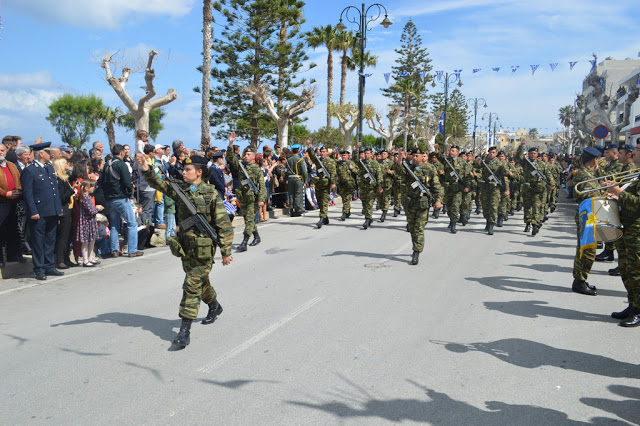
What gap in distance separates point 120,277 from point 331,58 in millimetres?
34915

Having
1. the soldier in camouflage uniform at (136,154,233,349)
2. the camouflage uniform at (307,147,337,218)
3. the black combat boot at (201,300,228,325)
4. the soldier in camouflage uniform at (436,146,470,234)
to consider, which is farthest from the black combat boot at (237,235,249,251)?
the soldier in camouflage uniform at (436,146,470,234)

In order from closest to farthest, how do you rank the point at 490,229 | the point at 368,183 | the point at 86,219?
the point at 86,219 < the point at 490,229 < the point at 368,183

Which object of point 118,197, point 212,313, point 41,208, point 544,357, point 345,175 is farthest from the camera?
point 345,175

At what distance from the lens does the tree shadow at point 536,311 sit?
6.01 meters

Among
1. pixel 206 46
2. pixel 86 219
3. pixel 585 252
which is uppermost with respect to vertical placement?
pixel 206 46

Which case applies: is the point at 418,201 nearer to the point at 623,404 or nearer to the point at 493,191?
the point at 493,191

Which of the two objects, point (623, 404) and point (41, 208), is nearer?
point (623, 404)

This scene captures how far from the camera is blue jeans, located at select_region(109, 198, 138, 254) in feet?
30.3

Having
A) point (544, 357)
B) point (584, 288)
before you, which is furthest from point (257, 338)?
point (584, 288)

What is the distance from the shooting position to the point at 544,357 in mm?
4723

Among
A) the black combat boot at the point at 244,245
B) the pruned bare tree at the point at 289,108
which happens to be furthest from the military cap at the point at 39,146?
the pruned bare tree at the point at 289,108

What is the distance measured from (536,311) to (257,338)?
3.47 metres

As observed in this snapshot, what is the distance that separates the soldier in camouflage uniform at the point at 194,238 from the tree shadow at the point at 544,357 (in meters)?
2.41

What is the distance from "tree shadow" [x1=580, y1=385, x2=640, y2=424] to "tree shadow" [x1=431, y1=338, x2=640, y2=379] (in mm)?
321
